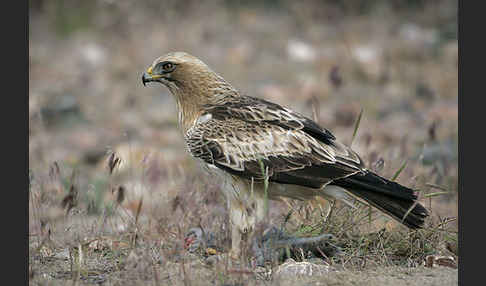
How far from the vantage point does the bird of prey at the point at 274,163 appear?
4.78 meters

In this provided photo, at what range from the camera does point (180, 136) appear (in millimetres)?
10078

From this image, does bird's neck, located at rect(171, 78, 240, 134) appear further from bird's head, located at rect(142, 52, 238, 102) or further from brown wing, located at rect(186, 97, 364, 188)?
brown wing, located at rect(186, 97, 364, 188)

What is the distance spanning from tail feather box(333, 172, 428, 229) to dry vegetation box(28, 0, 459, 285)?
36 cm

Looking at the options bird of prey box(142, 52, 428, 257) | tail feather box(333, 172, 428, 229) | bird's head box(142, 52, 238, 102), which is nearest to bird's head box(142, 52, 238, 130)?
bird's head box(142, 52, 238, 102)

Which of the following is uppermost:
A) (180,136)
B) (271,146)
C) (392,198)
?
(180,136)

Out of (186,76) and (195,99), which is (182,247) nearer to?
(195,99)

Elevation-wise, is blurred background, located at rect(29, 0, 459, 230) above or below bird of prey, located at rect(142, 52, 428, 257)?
above

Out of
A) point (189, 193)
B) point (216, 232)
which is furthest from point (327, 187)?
point (189, 193)

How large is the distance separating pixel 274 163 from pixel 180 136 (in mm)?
5200

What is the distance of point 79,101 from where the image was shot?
36.6ft

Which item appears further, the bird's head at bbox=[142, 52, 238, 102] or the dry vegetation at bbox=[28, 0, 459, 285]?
the bird's head at bbox=[142, 52, 238, 102]

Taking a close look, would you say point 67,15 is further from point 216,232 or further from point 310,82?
point 216,232

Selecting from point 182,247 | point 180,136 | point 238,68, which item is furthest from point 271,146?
point 238,68

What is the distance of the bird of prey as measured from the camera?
4781 millimetres
